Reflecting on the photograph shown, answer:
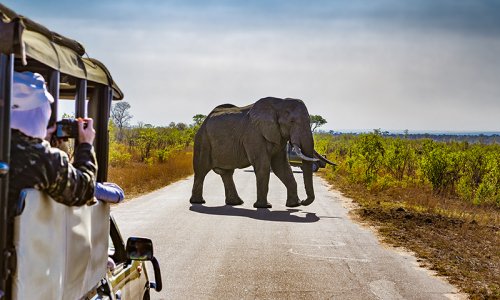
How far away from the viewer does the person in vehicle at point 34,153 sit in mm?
2875

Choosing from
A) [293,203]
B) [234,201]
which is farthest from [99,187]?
[234,201]

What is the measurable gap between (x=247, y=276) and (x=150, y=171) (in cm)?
1852

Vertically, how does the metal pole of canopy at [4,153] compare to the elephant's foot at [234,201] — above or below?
above

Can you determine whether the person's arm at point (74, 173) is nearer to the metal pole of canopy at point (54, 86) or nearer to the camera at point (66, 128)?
the camera at point (66, 128)

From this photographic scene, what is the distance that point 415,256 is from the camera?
11.4m

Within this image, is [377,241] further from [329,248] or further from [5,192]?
[5,192]

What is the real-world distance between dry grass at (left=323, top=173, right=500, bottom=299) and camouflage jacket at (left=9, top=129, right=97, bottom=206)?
6.56 metres

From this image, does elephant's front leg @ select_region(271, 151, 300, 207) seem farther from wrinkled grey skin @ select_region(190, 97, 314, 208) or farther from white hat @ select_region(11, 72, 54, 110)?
white hat @ select_region(11, 72, 54, 110)

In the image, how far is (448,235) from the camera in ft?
44.5

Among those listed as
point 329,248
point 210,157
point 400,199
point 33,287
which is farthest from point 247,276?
point 400,199

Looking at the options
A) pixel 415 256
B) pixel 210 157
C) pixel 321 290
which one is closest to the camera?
pixel 321 290

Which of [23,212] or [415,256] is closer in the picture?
[23,212]

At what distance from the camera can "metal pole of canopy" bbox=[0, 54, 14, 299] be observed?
263 cm

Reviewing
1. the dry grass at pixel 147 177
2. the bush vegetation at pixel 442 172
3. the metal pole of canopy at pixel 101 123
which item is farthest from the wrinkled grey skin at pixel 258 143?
the metal pole of canopy at pixel 101 123
